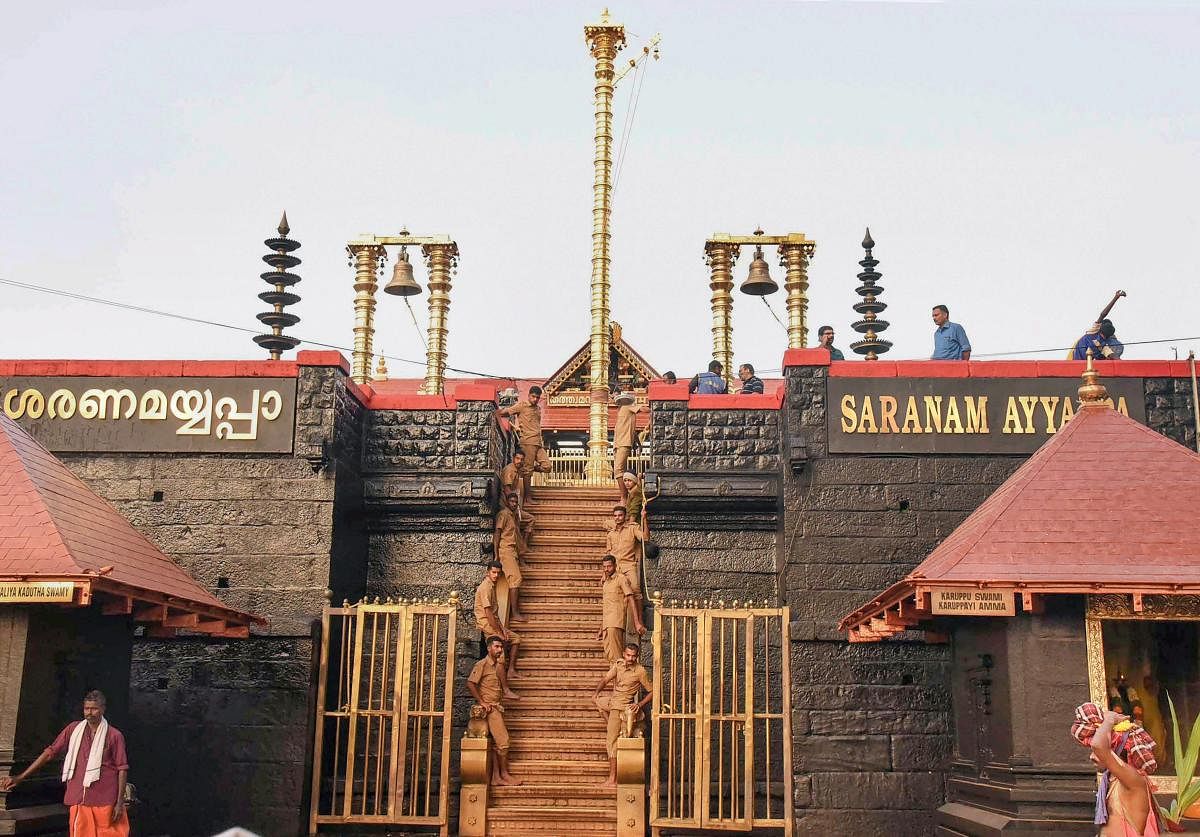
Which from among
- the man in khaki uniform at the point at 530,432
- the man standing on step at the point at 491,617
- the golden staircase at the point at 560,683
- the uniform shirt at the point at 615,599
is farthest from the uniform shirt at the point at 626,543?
the man in khaki uniform at the point at 530,432

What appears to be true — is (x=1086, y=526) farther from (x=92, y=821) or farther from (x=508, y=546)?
(x=92, y=821)

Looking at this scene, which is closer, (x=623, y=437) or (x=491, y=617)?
(x=491, y=617)

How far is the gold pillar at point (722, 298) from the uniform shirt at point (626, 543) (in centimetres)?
564

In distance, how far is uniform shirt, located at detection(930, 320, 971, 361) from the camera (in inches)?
556

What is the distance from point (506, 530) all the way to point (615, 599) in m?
1.87

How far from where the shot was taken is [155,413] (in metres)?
13.0

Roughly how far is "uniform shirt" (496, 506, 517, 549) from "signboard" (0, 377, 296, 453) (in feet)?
9.36

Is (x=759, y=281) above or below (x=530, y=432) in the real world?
above

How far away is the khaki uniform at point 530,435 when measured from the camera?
17125mm

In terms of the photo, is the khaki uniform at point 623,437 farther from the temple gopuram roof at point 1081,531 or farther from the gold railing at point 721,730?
the temple gopuram roof at point 1081,531

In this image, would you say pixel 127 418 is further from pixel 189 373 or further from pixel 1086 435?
pixel 1086 435

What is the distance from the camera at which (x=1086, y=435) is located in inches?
418

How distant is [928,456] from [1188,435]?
282cm

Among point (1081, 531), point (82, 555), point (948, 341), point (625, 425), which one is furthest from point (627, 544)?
point (82, 555)
